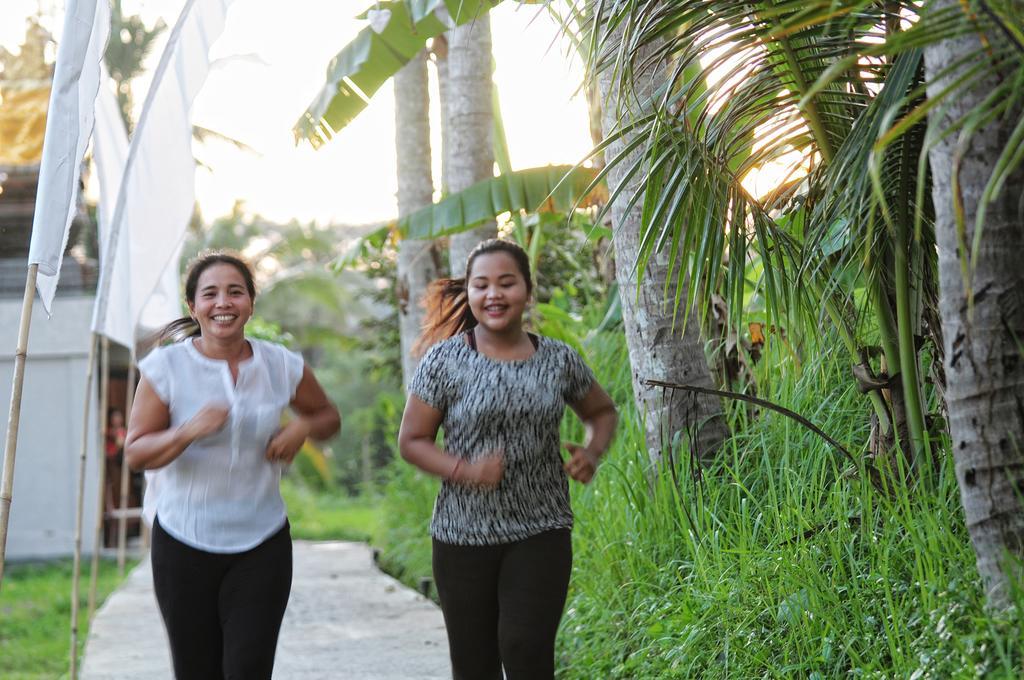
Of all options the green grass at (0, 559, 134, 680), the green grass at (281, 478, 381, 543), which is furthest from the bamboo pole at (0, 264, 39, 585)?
the green grass at (281, 478, 381, 543)

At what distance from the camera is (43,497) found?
19.1 metres

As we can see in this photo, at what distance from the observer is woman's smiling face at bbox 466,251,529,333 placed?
13.3 ft

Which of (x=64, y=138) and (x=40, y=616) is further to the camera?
(x=40, y=616)

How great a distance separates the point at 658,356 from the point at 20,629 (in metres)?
8.71

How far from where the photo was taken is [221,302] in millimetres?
4062

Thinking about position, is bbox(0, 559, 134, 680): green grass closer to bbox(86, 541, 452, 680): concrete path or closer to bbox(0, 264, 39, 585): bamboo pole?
bbox(86, 541, 452, 680): concrete path

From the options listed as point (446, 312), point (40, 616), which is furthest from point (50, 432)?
point (446, 312)

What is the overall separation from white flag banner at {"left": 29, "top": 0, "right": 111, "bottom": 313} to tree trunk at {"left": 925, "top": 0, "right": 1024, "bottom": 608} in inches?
122

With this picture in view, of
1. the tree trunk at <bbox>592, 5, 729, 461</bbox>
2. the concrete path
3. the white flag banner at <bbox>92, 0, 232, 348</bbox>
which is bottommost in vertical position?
the concrete path

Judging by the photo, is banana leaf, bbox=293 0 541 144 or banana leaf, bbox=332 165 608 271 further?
banana leaf, bbox=332 165 608 271

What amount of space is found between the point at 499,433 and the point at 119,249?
4348 mm

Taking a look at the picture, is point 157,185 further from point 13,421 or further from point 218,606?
point 218,606

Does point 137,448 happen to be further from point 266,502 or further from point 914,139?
point 914,139

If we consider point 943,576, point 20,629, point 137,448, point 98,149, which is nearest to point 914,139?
point 943,576
